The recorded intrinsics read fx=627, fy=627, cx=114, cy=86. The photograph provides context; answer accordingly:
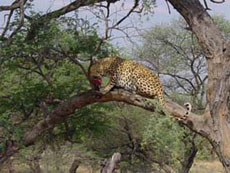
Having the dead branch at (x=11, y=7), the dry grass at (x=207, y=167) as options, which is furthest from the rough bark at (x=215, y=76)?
the dry grass at (x=207, y=167)

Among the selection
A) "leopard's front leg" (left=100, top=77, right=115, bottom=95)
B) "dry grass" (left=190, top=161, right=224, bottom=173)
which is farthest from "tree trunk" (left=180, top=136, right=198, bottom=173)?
"leopard's front leg" (left=100, top=77, right=115, bottom=95)

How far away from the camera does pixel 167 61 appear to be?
12586mm

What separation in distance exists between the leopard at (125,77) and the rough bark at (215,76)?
1.83 ft

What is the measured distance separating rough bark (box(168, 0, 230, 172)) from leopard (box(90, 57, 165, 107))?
558 millimetres

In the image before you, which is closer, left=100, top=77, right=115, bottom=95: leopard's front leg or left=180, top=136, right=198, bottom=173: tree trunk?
left=100, top=77, right=115, bottom=95: leopard's front leg

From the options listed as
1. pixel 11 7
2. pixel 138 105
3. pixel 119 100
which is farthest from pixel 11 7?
pixel 138 105

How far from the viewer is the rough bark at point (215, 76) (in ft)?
21.6

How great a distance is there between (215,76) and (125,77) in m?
0.97

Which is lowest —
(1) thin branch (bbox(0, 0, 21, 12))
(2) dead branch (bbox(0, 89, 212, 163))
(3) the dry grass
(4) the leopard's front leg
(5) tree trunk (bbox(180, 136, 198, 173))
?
(3) the dry grass

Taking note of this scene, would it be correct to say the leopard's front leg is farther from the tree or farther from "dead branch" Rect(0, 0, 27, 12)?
"dead branch" Rect(0, 0, 27, 12)

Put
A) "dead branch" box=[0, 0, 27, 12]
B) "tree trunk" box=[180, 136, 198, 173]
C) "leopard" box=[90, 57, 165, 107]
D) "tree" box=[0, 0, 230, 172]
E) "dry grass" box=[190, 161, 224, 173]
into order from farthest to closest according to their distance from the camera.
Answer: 1. "dry grass" box=[190, 161, 224, 173]
2. "tree trunk" box=[180, 136, 198, 173]
3. "leopard" box=[90, 57, 165, 107]
4. "dead branch" box=[0, 0, 27, 12]
5. "tree" box=[0, 0, 230, 172]

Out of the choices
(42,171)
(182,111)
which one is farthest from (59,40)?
(42,171)

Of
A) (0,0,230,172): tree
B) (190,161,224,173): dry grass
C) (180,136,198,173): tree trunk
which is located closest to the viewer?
(0,0,230,172): tree

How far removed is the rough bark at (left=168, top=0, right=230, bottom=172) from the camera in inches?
259
